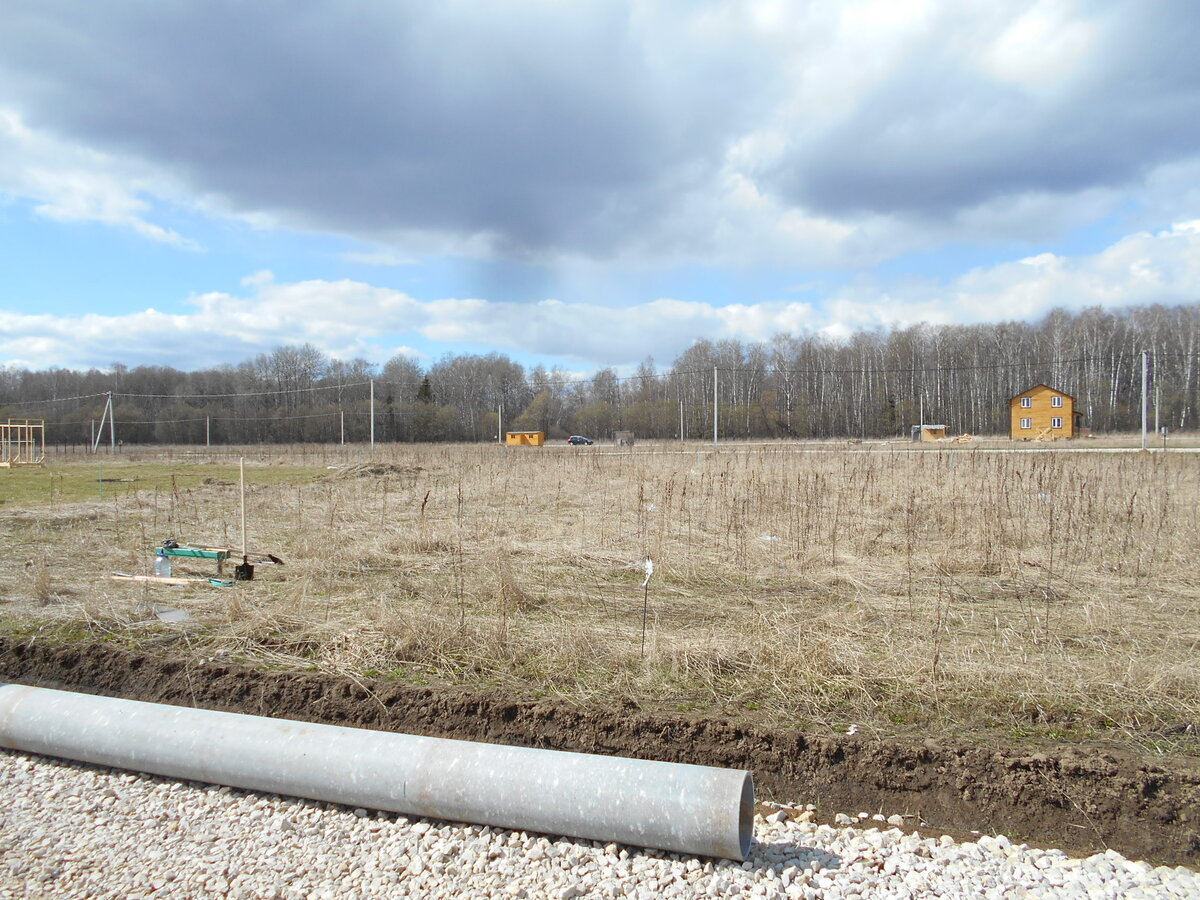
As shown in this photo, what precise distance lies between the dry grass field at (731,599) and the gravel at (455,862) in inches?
36.5

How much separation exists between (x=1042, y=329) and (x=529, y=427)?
44146mm

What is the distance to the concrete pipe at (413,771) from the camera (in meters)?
2.84

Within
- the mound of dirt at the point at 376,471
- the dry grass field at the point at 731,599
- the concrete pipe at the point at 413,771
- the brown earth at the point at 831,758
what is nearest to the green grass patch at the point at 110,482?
the mound of dirt at the point at 376,471

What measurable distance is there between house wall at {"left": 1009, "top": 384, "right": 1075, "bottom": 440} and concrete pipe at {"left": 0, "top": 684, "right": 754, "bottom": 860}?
45728 millimetres

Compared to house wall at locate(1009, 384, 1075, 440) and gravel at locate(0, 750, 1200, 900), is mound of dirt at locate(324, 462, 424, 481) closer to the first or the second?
gravel at locate(0, 750, 1200, 900)

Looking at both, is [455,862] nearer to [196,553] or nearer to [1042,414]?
[196,553]

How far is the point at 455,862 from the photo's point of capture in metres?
2.92

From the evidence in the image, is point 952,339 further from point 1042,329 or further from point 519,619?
point 519,619

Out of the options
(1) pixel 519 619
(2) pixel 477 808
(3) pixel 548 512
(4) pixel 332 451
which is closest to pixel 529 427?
(4) pixel 332 451

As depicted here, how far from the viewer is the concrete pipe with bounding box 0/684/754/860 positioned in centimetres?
284

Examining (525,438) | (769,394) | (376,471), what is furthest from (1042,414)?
(376,471)

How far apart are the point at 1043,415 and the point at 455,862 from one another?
47.6 meters

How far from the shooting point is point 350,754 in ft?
10.8

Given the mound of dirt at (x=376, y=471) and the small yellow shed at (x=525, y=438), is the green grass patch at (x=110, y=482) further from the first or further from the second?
the small yellow shed at (x=525, y=438)
